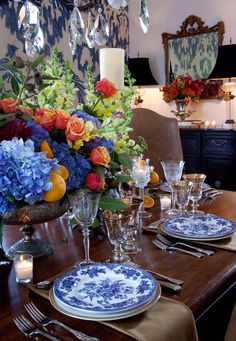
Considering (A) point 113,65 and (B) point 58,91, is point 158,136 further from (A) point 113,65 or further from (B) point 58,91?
(B) point 58,91

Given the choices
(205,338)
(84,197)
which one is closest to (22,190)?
(84,197)

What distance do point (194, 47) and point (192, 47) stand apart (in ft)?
0.07

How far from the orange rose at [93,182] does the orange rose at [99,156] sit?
0.12ft

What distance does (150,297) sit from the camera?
2.63 ft

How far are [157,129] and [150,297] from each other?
1.92 metres

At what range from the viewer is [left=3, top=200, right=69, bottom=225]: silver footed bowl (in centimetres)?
95

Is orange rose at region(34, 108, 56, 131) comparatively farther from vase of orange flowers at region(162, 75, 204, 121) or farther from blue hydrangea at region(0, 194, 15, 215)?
vase of orange flowers at region(162, 75, 204, 121)

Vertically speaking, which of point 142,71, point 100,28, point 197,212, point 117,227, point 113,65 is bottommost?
point 197,212

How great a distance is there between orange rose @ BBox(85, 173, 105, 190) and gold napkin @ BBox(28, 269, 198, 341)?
324 millimetres

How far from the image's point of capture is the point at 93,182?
38.3 inches

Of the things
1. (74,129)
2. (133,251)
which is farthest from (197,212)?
(74,129)

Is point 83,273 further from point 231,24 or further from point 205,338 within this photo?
point 231,24

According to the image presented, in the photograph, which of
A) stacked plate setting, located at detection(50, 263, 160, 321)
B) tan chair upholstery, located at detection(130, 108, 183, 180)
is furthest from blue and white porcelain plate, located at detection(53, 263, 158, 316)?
tan chair upholstery, located at detection(130, 108, 183, 180)

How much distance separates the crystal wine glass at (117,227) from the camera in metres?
1.06
